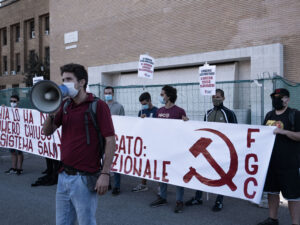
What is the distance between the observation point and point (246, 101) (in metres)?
9.48

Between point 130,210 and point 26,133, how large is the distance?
392 centimetres

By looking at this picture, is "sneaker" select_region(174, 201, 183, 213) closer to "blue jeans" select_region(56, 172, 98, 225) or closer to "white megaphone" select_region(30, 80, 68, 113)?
"blue jeans" select_region(56, 172, 98, 225)

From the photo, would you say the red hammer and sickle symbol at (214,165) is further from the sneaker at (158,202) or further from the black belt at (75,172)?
the black belt at (75,172)

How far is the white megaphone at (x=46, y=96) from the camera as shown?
277 cm

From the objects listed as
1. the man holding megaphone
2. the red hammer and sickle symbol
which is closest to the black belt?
the man holding megaphone

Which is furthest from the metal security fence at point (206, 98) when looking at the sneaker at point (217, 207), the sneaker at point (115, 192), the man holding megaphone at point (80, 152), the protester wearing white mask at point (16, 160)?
the man holding megaphone at point (80, 152)

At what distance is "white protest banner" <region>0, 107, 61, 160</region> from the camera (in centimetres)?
731

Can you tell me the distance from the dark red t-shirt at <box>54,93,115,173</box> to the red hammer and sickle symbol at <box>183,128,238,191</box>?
2.39m

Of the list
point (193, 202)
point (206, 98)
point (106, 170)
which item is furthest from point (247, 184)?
point (206, 98)

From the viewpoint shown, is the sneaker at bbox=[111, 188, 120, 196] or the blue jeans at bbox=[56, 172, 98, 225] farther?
the sneaker at bbox=[111, 188, 120, 196]

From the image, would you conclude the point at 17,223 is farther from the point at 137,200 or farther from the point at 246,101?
the point at 246,101

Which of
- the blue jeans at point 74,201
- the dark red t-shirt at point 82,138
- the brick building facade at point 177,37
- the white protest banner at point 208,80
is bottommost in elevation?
the blue jeans at point 74,201

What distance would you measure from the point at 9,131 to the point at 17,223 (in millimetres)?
4144

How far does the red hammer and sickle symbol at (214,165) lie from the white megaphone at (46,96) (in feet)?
9.03
